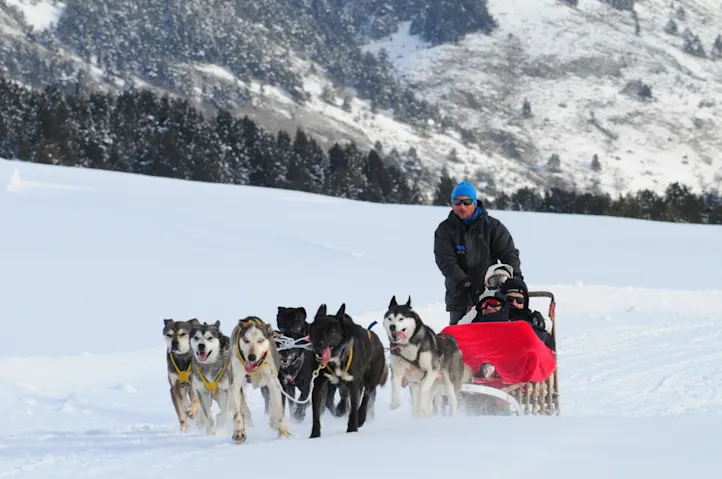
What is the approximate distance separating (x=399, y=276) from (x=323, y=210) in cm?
1248

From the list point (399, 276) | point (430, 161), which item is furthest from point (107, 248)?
point (430, 161)

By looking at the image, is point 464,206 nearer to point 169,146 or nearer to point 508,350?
point 508,350

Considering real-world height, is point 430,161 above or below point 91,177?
above

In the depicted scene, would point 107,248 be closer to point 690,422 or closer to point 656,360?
point 656,360

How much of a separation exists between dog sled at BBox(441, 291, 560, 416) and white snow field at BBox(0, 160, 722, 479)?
0.64 metres

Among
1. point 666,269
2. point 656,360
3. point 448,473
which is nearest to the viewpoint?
point 448,473

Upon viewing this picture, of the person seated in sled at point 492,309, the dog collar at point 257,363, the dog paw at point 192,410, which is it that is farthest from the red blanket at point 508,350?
the dog paw at point 192,410

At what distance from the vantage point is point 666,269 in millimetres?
25188

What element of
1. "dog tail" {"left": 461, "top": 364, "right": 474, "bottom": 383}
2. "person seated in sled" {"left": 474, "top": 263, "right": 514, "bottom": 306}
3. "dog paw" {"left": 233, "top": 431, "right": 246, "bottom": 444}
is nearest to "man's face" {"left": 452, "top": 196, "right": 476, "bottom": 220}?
"person seated in sled" {"left": 474, "top": 263, "right": 514, "bottom": 306}

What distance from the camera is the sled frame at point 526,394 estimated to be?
7.84 m

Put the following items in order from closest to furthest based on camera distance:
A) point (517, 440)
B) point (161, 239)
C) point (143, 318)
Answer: point (517, 440), point (143, 318), point (161, 239)

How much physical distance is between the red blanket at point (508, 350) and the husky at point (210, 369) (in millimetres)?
1967

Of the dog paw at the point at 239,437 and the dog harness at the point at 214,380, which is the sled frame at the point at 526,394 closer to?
the dog harness at the point at 214,380

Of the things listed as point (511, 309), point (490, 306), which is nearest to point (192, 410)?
point (490, 306)
